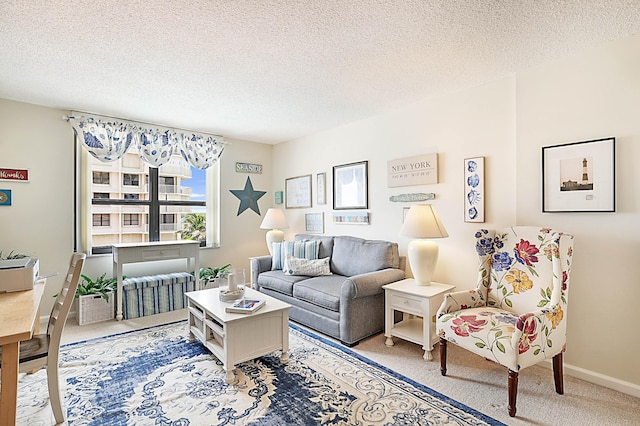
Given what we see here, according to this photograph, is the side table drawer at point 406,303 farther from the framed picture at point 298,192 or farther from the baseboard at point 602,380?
the framed picture at point 298,192

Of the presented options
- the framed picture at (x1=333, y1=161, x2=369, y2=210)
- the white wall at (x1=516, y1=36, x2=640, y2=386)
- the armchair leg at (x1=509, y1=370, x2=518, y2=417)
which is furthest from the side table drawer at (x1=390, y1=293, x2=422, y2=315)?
the framed picture at (x1=333, y1=161, x2=369, y2=210)

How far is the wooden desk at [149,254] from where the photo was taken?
11.3 ft

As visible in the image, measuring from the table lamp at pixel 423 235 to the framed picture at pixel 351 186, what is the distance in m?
1.06

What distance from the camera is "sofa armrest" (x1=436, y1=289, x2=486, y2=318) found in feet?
7.53

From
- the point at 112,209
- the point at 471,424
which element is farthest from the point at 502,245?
the point at 112,209

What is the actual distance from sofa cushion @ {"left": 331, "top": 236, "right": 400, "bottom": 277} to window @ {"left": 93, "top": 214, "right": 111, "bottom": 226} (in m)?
2.77

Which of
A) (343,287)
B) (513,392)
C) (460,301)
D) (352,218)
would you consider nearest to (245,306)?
(343,287)

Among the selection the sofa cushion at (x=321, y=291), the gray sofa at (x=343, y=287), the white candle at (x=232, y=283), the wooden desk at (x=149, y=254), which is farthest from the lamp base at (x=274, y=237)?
the white candle at (x=232, y=283)

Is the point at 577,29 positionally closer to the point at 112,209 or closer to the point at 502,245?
the point at 502,245

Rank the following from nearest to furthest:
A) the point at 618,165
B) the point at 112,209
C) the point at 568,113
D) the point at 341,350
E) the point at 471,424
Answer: the point at 471,424, the point at 618,165, the point at 568,113, the point at 341,350, the point at 112,209

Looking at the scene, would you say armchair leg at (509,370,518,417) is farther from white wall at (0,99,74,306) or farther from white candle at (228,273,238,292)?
white wall at (0,99,74,306)

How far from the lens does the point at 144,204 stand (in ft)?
13.7

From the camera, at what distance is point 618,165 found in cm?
212

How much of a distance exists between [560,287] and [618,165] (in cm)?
92
